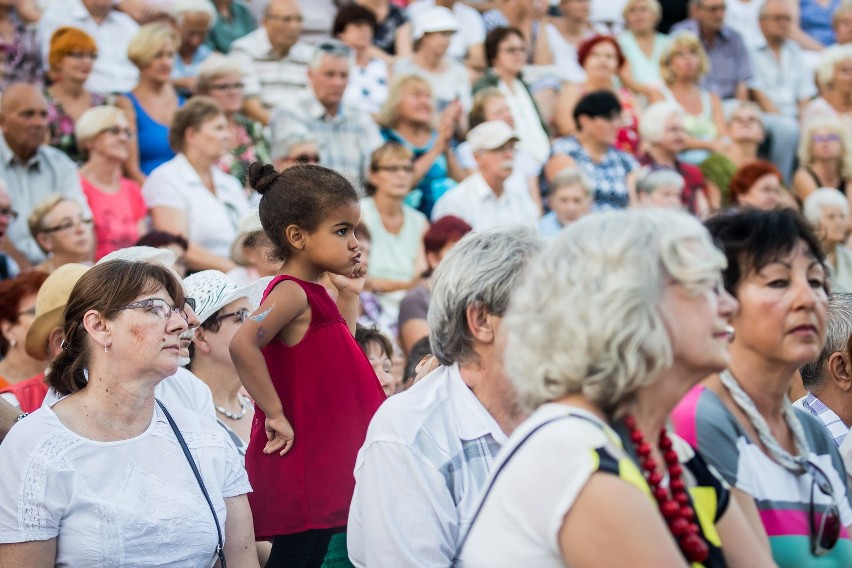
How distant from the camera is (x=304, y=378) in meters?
3.87

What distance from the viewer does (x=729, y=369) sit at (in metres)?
3.00

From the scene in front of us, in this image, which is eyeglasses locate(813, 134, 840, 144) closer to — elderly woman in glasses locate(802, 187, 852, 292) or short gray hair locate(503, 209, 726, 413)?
elderly woman in glasses locate(802, 187, 852, 292)

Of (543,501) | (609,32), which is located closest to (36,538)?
(543,501)

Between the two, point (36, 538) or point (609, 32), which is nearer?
point (36, 538)

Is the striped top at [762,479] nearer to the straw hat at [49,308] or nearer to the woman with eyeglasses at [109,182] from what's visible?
the straw hat at [49,308]

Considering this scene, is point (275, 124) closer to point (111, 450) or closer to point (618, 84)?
point (618, 84)

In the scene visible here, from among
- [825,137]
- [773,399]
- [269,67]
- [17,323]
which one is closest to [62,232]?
[17,323]

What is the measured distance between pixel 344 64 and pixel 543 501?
7.29m

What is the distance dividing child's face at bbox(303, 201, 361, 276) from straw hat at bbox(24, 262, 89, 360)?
46.1 inches

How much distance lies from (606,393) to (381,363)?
3.09 metres

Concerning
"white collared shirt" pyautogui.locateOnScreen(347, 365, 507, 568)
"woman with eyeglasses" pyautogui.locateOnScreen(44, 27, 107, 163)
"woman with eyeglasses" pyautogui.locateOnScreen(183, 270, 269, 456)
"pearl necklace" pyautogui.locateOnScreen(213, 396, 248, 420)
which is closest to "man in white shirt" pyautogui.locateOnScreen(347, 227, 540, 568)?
"white collared shirt" pyautogui.locateOnScreen(347, 365, 507, 568)

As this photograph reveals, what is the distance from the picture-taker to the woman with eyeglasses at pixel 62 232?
685cm

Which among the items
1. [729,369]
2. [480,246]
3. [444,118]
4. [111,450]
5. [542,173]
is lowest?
[542,173]

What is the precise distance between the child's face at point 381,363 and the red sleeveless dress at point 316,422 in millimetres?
1226
